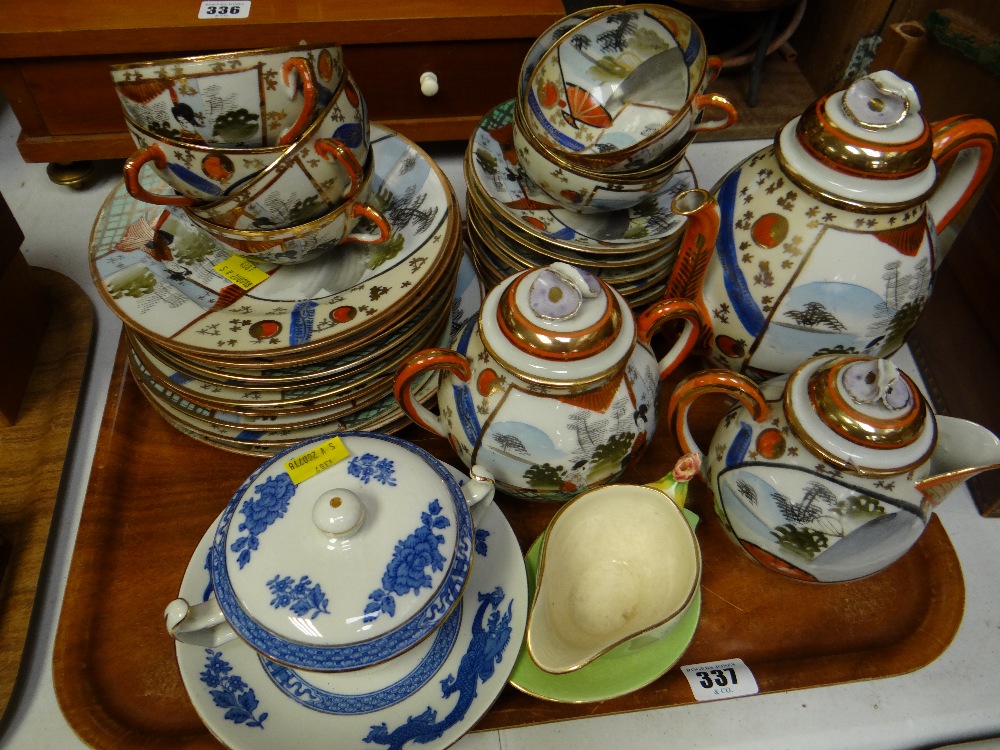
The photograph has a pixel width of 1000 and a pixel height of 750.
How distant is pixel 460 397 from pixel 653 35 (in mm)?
621

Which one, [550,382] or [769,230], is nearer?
[550,382]

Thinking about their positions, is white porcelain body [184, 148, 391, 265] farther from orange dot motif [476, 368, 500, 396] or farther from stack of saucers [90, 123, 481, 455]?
orange dot motif [476, 368, 500, 396]

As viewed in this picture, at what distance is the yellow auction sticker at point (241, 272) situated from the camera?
91 centimetres

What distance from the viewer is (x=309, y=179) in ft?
2.67

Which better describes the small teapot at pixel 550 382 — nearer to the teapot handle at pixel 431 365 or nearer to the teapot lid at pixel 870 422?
the teapot handle at pixel 431 365

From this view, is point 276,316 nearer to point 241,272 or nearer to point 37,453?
point 241,272

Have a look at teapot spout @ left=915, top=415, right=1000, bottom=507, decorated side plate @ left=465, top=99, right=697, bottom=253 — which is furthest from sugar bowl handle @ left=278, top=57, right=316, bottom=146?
teapot spout @ left=915, top=415, right=1000, bottom=507

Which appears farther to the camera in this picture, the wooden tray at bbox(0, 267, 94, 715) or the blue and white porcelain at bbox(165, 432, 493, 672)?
the wooden tray at bbox(0, 267, 94, 715)

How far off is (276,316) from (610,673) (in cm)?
56

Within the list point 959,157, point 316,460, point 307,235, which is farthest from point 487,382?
point 959,157

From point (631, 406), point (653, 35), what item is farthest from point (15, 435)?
point (653, 35)

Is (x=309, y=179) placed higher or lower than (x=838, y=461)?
higher

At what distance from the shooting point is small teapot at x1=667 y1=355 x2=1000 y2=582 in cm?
70

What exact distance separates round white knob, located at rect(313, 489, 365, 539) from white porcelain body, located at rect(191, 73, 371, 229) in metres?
0.36
